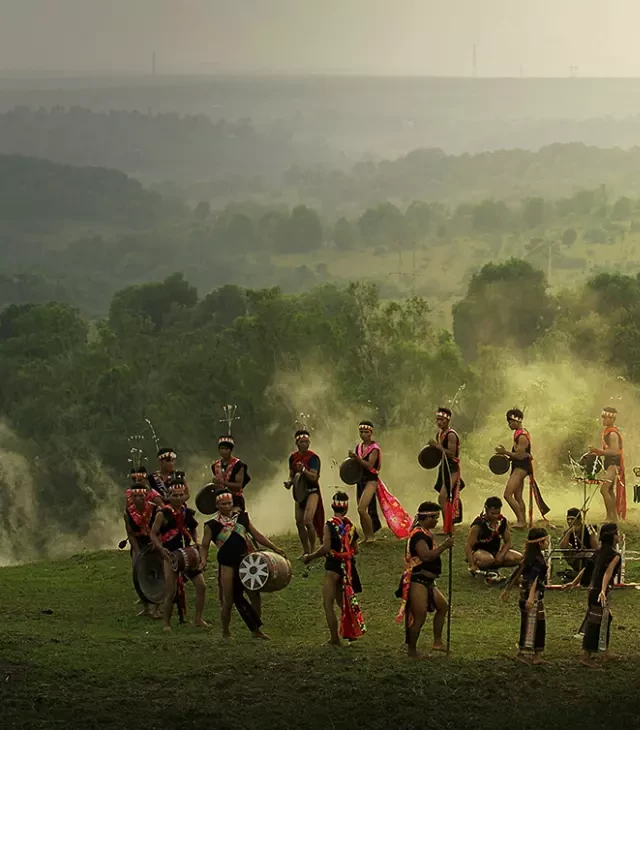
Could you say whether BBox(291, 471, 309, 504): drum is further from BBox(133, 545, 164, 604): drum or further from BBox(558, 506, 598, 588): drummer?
BBox(558, 506, 598, 588): drummer

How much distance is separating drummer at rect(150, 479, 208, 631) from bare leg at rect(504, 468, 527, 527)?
4.35 metres

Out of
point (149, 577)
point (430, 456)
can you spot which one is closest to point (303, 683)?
point (149, 577)

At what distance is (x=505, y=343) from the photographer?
30.7m

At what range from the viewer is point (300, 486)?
21141mm

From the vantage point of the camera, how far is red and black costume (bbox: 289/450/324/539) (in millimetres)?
20984

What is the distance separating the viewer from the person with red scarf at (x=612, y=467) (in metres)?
22.2

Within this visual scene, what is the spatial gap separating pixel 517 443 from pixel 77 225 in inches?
491

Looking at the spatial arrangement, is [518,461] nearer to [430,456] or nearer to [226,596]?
[430,456]

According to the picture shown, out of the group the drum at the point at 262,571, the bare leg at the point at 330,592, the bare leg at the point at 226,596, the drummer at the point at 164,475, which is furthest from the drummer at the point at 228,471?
the bare leg at the point at 330,592

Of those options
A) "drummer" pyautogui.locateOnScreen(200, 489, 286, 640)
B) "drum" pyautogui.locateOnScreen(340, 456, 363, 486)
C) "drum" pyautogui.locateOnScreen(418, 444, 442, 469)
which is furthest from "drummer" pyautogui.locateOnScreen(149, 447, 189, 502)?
"drum" pyautogui.locateOnScreen(418, 444, 442, 469)

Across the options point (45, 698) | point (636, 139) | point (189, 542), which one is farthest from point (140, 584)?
point (636, 139)

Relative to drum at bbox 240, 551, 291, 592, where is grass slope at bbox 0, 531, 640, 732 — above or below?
below

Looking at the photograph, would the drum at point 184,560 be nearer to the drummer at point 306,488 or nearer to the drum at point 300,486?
the drummer at point 306,488

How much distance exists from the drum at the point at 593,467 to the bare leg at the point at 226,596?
4.37m
